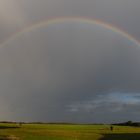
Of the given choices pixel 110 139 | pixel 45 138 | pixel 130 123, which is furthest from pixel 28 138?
pixel 130 123

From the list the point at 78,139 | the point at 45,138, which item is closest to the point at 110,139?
the point at 78,139

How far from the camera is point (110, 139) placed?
68.8 metres

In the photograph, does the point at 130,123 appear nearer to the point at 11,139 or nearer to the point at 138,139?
the point at 138,139

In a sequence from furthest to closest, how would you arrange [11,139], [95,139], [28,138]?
[95,139]
[28,138]
[11,139]

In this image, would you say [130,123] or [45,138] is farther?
[130,123]

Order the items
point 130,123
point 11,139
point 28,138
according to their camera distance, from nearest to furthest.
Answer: point 11,139
point 28,138
point 130,123

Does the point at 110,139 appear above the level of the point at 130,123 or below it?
below

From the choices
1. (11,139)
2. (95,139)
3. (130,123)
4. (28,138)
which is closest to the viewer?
(11,139)

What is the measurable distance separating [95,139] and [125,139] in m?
5.76

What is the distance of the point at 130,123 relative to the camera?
179m

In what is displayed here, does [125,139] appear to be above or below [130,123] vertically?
below

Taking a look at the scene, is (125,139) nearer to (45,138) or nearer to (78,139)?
(78,139)

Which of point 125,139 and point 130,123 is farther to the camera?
point 130,123

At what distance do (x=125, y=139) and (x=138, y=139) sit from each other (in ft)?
8.49
